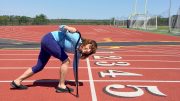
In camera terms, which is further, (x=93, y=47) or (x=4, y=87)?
(x=4, y=87)

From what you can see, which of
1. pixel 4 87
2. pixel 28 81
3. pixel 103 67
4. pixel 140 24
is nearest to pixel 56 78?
pixel 28 81

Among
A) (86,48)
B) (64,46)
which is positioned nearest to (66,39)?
(64,46)

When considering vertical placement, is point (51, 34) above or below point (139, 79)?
above

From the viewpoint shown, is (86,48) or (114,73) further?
(114,73)

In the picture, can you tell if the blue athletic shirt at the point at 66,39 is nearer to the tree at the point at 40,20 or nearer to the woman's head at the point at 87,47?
the woman's head at the point at 87,47

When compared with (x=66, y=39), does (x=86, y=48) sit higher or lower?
lower

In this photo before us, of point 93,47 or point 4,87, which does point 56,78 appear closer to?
point 4,87

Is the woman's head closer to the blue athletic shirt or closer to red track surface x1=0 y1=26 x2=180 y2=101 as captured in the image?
the blue athletic shirt

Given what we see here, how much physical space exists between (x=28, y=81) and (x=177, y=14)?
27.9 m

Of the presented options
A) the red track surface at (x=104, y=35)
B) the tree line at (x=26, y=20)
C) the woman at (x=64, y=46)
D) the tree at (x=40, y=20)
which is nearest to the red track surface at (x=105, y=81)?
the woman at (x=64, y=46)

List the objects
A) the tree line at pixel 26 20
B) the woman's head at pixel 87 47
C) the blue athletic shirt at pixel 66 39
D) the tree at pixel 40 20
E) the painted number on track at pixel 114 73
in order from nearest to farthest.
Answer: the woman's head at pixel 87 47 < the blue athletic shirt at pixel 66 39 < the painted number on track at pixel 114 73 < the tree line at pixel 26 20 < the tree at pixel 40 20

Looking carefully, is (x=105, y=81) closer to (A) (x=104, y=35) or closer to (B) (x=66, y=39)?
(B) (x=66, y=39)

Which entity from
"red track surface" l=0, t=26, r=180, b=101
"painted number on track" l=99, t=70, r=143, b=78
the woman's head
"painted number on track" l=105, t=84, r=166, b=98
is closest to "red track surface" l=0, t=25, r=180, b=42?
"red track surface" l=0, t=26, r=180, b=101

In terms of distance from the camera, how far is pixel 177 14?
1355 inches
